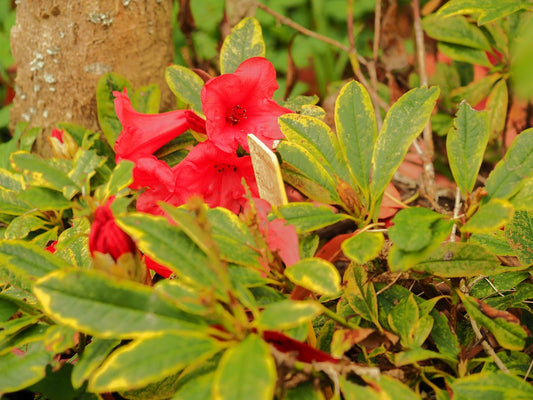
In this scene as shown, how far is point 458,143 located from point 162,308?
18.7 inches

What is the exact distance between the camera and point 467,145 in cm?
74

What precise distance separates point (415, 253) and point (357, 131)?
25 centimetres

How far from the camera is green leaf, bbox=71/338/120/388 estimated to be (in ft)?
1.96

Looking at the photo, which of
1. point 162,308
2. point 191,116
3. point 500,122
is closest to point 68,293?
point 162,308

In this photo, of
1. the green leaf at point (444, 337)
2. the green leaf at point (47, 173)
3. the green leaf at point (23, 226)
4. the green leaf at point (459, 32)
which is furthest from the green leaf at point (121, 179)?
the green leaf at point (459, 32)

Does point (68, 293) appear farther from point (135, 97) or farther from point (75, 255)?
point (135, 97)

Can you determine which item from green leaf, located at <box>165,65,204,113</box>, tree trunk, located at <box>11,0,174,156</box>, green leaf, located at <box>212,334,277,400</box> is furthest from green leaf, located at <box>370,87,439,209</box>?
tree trunk, located at <box>11,0,174,156</box>

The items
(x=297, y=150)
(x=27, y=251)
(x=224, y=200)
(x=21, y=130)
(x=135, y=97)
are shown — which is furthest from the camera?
(x=21, y=130)

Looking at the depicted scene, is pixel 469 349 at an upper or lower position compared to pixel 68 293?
lower

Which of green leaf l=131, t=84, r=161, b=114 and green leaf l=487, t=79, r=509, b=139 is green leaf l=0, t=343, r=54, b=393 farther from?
green leaf l=487, t=79, r=509, b=139

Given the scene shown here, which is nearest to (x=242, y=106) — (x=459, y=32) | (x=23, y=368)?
(x=23, y=368)

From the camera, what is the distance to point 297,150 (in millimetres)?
810

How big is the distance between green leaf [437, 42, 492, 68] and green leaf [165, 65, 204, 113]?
721 mm

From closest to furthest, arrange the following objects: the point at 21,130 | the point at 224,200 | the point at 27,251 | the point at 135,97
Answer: the point at 27,251 → the point at 224,200 → the point at 135,97 → the point at 21,130
